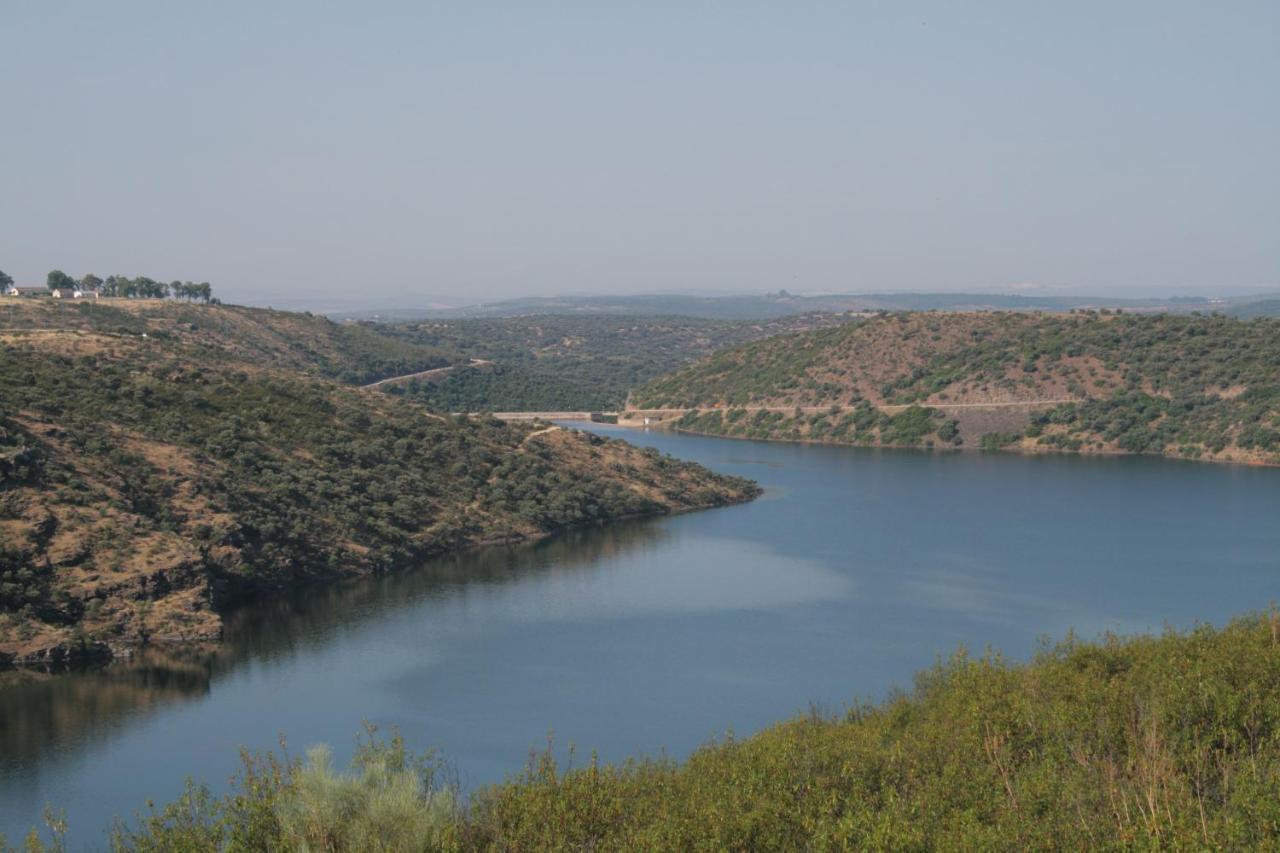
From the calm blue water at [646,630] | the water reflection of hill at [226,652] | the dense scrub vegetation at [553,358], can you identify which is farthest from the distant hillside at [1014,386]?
the water reflection of hill at [226,652]

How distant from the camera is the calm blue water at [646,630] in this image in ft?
98.4

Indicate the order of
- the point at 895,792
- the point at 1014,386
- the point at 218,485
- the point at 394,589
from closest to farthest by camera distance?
1. the point at 895,792
2. the point at 394,589
3. the point at 218,485
4. the point at 1014,386

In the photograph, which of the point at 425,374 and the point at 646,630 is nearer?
the point at 646,630

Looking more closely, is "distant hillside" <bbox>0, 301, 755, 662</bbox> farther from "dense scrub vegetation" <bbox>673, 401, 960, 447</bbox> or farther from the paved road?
the paved road

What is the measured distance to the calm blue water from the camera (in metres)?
30.0

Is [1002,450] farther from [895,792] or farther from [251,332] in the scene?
[895,792]

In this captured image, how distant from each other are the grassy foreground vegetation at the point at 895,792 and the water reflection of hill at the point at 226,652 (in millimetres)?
9636

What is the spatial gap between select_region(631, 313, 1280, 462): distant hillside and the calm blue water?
53.4ft

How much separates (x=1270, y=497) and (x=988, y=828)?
58.4m

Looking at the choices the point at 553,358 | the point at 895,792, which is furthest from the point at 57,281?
the point at 895,792

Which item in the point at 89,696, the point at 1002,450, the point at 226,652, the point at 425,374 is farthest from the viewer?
the point at 425,374

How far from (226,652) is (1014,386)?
6988 cm

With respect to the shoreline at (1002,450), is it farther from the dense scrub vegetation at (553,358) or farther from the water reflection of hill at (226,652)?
the water reflection of hill at (226,652)

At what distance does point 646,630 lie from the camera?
4112 centimetres
